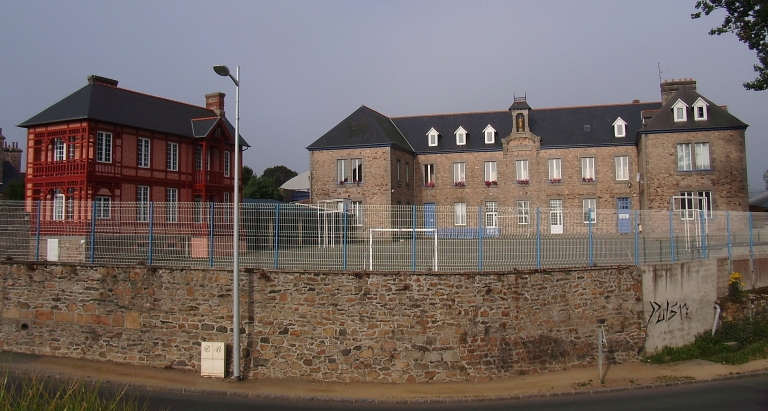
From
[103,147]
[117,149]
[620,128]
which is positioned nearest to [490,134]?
[620,128]

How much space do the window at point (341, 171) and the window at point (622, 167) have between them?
16481 mm

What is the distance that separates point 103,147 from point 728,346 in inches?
1012

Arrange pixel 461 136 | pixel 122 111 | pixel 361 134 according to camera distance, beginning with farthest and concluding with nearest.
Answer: pixel 461 136
pixel 361 134
pixel 122 111

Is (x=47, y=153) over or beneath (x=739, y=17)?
beneath

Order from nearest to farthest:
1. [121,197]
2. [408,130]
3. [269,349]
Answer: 1. [269,349]
2. [121,197]
3. [408,130]

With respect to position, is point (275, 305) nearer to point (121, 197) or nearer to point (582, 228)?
point (582, 228)

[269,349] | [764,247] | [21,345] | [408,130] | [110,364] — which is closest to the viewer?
[269,349]

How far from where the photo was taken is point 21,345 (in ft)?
48.2

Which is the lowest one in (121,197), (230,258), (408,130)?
(230,258)

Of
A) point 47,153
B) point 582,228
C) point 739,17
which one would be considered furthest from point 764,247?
point 47,153

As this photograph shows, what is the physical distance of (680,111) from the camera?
3078 centimetres

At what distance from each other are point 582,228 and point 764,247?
10750 millimetres

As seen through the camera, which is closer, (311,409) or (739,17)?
(311,409)

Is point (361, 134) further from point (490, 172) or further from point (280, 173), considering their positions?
point (280, 173)
